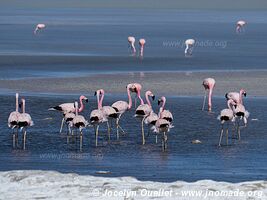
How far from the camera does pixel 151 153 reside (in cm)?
1378

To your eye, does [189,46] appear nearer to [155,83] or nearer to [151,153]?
[155,83]

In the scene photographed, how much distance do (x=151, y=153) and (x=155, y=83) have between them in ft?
31.4

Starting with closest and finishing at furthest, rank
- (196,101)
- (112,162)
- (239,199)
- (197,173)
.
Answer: (239,199), (197,173), (112,162), (196,101)

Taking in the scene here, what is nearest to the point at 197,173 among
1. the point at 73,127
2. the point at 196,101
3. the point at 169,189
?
the point at 169,189

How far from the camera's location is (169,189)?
984 cm

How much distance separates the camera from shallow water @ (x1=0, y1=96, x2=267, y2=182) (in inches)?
483

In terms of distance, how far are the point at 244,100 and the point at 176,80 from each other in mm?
4216

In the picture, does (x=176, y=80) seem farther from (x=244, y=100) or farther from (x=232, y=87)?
(x=244, y=100)

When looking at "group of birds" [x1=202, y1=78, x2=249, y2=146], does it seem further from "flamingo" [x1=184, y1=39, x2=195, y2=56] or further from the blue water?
"flamingo" [x1=184, y1=39, x2=195, y2=56]

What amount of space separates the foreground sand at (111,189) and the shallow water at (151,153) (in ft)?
5.23

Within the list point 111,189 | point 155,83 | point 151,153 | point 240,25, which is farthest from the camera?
point 240,25

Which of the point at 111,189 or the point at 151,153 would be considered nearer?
the point at 111,189

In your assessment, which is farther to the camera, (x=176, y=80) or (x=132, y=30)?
(x=132, y=30)

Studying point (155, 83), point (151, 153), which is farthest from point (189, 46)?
point (151, 153)
